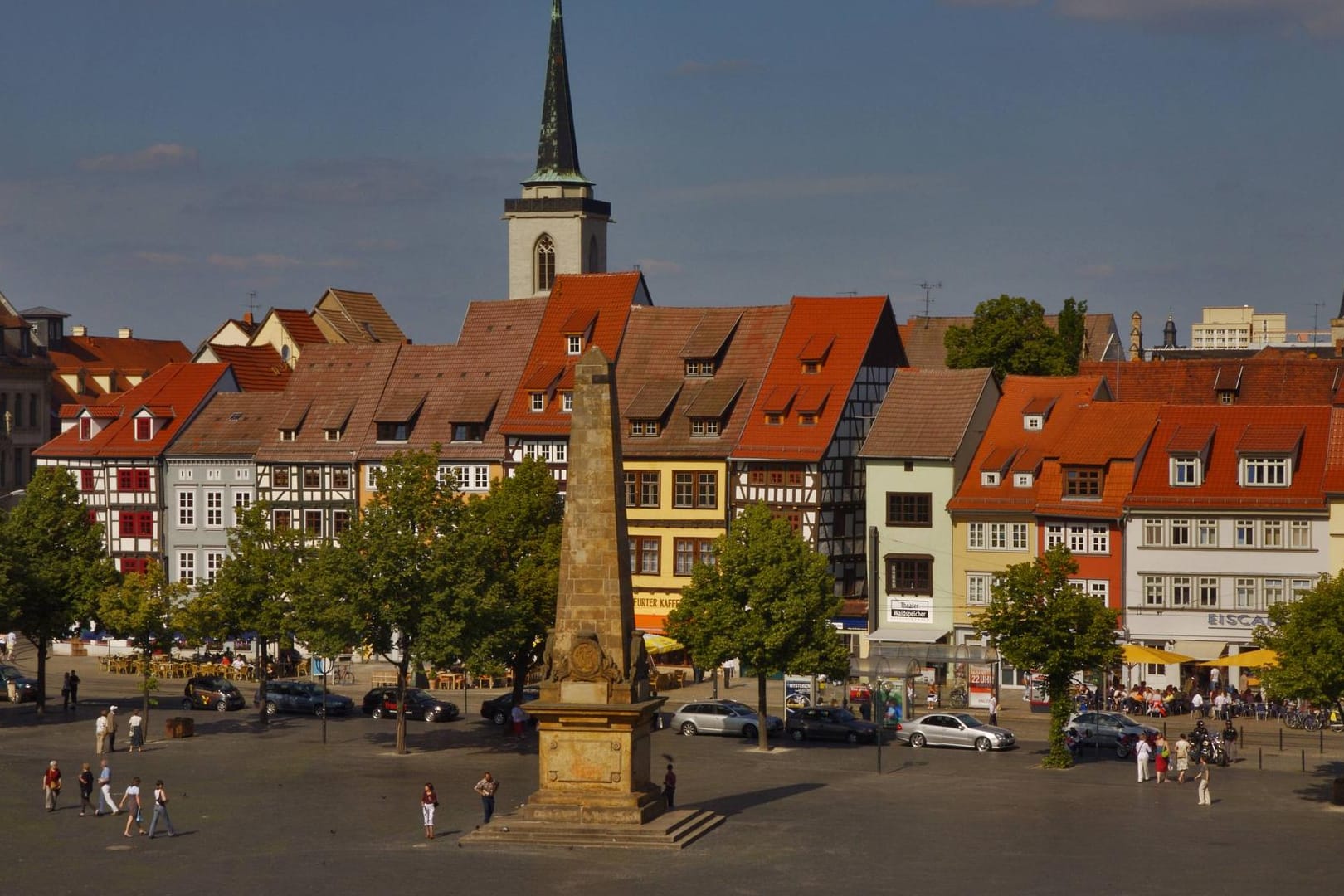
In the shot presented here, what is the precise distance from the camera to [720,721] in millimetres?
75938

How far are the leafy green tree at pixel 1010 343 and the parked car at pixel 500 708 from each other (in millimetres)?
35876

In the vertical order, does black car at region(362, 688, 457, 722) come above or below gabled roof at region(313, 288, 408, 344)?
below

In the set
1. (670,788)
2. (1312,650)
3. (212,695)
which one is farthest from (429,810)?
(212,695)

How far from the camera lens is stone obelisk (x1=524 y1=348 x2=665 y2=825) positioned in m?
52.6

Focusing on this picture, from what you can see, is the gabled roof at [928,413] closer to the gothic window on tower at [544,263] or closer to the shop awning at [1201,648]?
the shop awning at [1201,648]

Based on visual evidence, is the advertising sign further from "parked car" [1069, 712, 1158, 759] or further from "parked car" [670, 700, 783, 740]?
"parked car" [1069, 712, 1158, 759]

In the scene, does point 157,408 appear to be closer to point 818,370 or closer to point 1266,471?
point 818,370

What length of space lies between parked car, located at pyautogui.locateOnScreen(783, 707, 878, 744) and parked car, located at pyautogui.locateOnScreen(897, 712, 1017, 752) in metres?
1.29

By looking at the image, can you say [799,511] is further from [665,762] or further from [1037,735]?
[665,762]

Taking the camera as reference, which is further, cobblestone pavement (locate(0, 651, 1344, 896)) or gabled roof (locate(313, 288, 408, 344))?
gabled roof (locate(313, 288, 408, 344))

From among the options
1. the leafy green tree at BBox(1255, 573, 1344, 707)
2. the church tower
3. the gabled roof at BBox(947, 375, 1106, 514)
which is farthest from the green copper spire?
the leafy green tree at BBox(1255, 573, 1344, 707)

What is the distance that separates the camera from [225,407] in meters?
109

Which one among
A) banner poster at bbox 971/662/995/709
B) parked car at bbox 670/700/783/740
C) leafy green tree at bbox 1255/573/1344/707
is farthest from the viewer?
banner poster at bbox 971/662/995/709

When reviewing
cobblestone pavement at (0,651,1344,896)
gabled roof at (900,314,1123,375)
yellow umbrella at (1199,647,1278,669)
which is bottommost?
cobblestone pavement at (0,651,1344,896)
